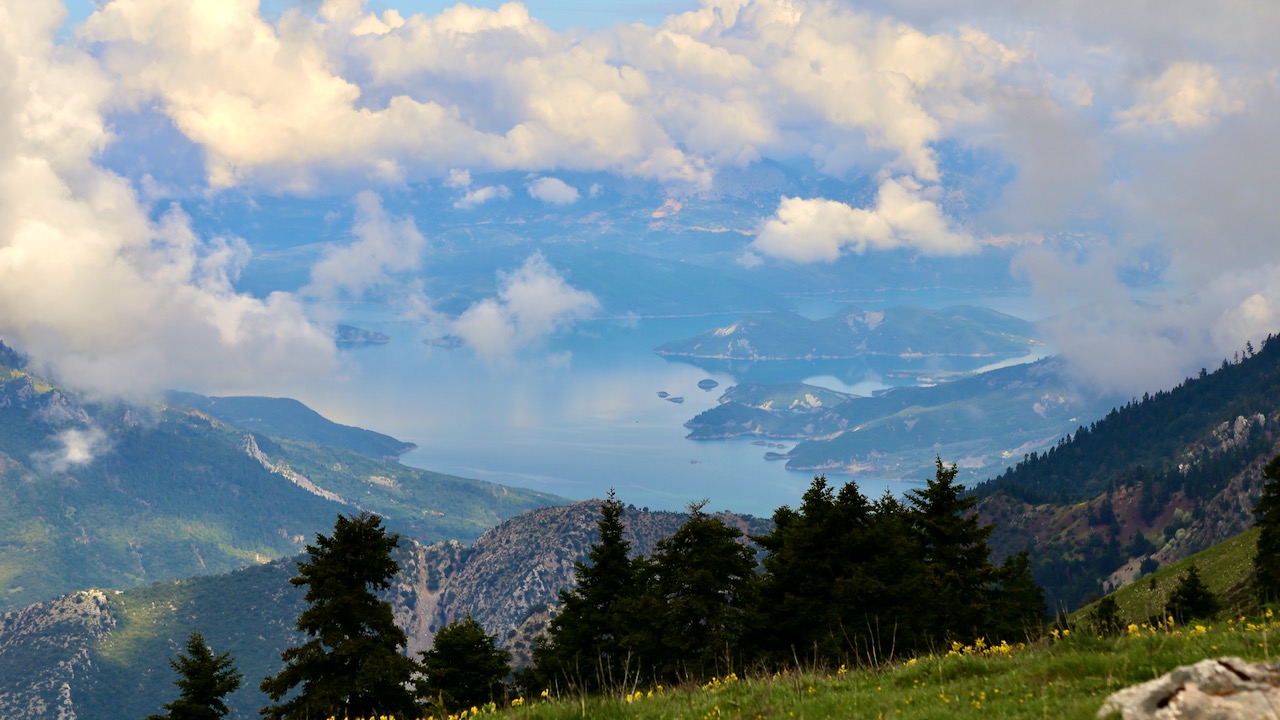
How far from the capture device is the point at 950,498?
212ft

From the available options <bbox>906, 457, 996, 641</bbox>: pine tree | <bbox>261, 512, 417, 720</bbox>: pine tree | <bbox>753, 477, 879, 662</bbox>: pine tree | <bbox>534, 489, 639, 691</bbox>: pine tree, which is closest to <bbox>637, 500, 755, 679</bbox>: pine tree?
<bbox>753, 477, 879, 662</bbox>: pine tree

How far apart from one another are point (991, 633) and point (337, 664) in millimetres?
35168

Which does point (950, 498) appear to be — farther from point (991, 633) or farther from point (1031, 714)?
point (1031, 714)

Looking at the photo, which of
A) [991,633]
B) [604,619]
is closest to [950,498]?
[991,633]

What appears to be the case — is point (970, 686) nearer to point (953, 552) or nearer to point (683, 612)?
point (683, 612)

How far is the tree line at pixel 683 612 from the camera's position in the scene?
149ft

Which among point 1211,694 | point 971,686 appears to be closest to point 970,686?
point 971,686

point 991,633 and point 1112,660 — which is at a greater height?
point 1112,660

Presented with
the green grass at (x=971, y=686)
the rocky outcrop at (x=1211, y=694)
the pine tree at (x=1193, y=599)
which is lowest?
the pine tree at (x=1193, y=599)

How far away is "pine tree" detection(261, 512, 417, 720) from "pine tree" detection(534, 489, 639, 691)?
15.6 m

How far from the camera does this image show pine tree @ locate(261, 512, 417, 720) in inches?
1738

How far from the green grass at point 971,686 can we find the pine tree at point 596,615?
36.3m

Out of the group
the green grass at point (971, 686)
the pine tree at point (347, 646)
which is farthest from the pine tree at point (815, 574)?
the green grass at point (971, 686)

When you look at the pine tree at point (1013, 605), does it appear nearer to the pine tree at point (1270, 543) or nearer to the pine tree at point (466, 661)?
the pine tree at point (1270, 543)
